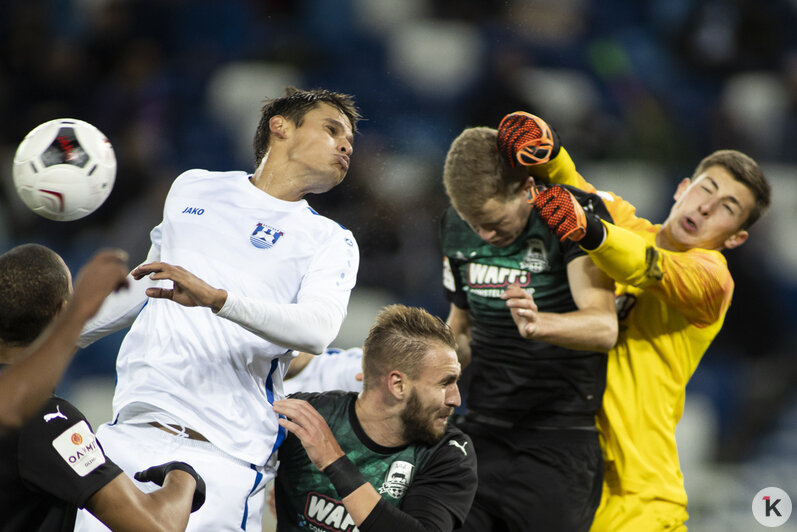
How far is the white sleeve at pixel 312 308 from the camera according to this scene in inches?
113

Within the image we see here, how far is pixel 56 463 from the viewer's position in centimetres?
251

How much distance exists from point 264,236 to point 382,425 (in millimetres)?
850

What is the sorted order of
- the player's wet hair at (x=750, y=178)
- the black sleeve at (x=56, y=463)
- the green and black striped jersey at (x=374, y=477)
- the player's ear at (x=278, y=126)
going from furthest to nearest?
1. the player's wet hair at (x=750, y=178)
2. the player's ear at (x=278, y=126)
3. the green and black striped jersey at (x=374, y=477)
4. the black sleeve at (x=56, y=463)

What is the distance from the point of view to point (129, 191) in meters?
7.29

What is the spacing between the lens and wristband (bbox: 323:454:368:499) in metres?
3.17

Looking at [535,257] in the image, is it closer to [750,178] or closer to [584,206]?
[584,206]

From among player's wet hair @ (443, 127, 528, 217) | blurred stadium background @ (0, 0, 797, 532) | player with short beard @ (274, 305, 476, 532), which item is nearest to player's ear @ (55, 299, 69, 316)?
player with short beard @ (274, 305, 476, 532)

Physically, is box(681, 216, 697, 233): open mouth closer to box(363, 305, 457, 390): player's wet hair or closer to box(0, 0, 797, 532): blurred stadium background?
box(363, 305, 457, 390): player's wet hair

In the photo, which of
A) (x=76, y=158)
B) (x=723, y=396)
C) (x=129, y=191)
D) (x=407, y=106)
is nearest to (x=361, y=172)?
(x=407, y=106)

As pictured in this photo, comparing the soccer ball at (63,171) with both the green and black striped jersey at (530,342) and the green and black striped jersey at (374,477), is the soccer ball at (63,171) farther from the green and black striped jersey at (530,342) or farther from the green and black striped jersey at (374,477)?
the green and black striped jersey at (530,342)

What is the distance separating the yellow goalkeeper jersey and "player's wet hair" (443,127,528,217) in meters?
0.24

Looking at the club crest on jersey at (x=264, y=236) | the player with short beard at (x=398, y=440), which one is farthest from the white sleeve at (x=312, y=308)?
the player with short beard at (x=398, y=440)

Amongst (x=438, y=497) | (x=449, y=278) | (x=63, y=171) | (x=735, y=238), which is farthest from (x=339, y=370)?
(x=735, y=238)

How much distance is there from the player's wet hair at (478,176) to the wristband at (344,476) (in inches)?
46.0
